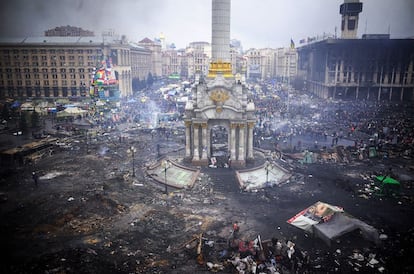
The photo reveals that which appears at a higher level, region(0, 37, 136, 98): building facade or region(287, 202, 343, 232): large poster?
region(0, 37, 136, 98): building facade

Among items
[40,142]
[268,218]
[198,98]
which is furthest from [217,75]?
[40,142]

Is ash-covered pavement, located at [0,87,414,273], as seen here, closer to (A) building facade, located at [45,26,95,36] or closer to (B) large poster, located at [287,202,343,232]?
(B) large poster, located at [287,202,343,232]

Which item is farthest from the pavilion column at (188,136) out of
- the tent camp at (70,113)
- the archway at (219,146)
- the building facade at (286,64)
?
the building facade at (286,64)

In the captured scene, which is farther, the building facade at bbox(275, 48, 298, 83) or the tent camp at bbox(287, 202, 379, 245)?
the building facade at bbox(275, 48, 298, 83)

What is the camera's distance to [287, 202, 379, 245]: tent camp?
825 inches

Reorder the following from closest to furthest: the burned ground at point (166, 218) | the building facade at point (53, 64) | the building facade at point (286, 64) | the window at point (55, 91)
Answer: the burned ground at point (166, 218), the building facade at point (53, 64), the window at point (55, 91), the building facade at point (286, 64)

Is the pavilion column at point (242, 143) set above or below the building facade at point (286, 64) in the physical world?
below

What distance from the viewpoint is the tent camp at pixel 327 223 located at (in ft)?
68.7

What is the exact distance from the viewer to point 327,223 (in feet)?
72.8

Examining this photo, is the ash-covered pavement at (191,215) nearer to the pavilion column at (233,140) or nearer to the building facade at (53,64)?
the pavilion column at (233,140)

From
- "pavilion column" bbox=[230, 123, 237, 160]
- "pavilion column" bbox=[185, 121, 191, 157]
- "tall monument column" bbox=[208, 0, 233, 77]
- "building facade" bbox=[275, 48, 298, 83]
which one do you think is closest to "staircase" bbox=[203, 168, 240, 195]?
"pavilion column" bbox=[230, 123, 237, 160]

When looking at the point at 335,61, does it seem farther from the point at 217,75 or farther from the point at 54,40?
the point at 54,40

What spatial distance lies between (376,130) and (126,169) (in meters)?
39.3

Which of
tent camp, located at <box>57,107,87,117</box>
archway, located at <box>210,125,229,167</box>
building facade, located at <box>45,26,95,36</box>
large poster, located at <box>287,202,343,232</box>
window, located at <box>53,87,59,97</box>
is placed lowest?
large poster, located at <box>287,202,343,232</box>
